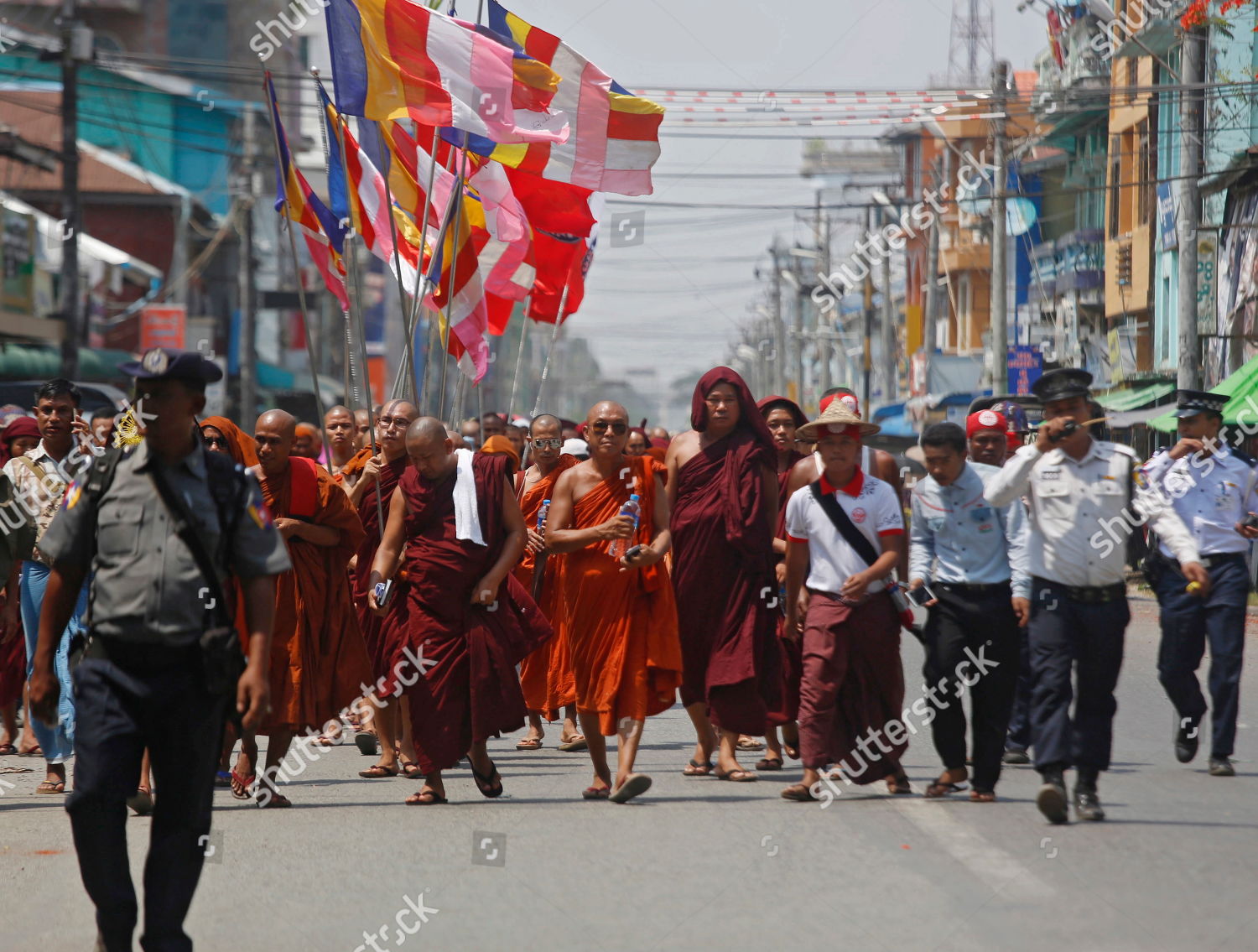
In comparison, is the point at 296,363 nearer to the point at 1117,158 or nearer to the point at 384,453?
the point at 1117,158

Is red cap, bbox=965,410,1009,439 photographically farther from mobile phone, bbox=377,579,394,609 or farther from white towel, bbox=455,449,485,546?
mobile phone, bbox=377,579,394,609

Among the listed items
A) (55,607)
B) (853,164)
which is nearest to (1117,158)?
(55,607)

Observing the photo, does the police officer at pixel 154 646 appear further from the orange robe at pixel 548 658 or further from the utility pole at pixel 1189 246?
the utility pole at pixel 1189 246

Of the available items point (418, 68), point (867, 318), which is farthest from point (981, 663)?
point (867, 318)

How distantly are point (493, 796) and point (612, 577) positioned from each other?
1137 millimetres

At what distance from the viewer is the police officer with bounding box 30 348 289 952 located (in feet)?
15.1

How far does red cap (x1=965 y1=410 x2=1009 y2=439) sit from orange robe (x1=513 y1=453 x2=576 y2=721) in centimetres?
211

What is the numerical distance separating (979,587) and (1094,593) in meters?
0.56

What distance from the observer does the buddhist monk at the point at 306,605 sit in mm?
7816

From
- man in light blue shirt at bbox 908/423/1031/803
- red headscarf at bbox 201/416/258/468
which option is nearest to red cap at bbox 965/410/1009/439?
man in light blue shirt at bbox 908/423/1031/803

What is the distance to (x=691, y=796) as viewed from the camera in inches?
309

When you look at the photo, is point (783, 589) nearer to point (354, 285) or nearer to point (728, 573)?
point (728, 573)

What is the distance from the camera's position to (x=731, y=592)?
28.1 feet

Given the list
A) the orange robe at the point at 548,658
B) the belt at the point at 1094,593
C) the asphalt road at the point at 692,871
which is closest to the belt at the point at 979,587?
the belt at the point at 1094,593
